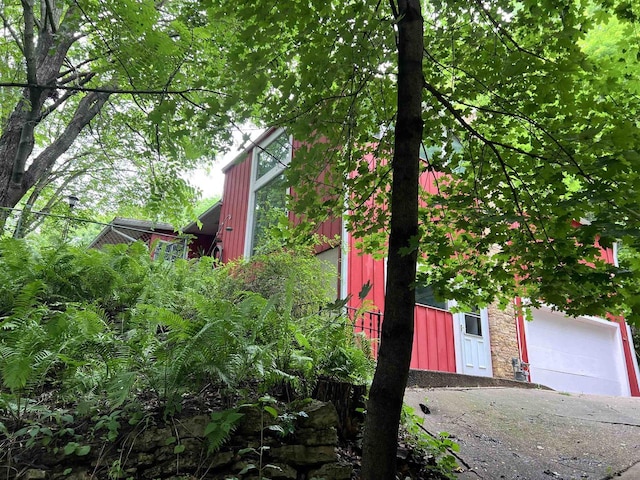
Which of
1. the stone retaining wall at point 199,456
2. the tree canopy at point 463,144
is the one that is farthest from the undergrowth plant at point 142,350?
the tree canopy at point 463,144

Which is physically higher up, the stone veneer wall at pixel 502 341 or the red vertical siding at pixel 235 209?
the red vertical siding at pixel 235 209

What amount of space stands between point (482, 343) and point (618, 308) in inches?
270

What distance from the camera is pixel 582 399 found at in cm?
662

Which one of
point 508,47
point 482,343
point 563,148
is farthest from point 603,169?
→ point 482,343

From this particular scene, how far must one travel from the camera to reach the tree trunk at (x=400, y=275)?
2098 millimetres

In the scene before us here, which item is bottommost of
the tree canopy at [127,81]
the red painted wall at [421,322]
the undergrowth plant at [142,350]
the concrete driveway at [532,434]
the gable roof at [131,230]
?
the concrete driveway at [532,434]

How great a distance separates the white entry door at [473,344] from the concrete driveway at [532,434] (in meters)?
2.07

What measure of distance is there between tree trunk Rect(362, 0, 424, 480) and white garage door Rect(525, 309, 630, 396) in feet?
28.8

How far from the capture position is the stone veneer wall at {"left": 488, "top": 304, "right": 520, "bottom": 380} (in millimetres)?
8680

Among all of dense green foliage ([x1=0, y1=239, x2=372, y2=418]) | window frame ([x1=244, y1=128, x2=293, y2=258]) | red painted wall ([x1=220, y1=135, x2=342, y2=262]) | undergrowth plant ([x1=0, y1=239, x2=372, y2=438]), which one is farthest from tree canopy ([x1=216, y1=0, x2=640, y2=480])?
red painted wall ([x1=220, y1=135, x2=342, y2=262])

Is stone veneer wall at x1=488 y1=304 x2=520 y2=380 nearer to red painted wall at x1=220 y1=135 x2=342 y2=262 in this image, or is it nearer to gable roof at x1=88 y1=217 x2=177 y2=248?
red painted wall at x1=220 y1=135 x2=342 y2=262

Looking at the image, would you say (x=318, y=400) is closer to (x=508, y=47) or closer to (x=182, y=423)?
(x=182, y=423)

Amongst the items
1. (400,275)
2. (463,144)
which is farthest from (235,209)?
(400,275)

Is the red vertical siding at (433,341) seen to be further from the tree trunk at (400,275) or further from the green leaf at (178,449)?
the green leaf at (178,449)
